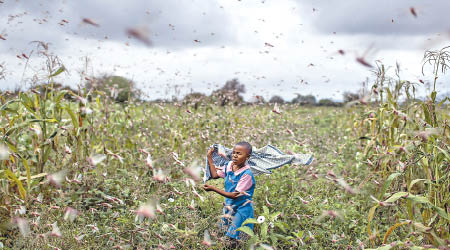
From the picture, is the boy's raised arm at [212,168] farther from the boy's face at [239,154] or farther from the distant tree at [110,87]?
the distant tree at [110,87]

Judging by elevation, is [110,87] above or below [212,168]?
above

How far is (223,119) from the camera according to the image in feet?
21.3

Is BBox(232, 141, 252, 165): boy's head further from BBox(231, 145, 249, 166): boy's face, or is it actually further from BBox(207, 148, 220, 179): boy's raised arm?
BBox(207, 148, 220, 179): boy's raised arm

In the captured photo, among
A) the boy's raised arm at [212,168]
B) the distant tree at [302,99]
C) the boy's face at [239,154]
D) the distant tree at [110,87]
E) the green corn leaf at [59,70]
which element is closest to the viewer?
the boy's face at [239,154]

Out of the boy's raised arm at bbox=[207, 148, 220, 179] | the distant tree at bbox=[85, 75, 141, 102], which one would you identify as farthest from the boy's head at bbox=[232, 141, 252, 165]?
the distant tree at bbox=[85, 75, 141, 102]

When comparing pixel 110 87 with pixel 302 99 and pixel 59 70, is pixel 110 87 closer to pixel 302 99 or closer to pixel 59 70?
pixel 59 70

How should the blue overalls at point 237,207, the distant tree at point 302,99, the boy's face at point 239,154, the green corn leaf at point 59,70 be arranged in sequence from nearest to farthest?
the blue overalls at point 237,207 → the boy's face at point 239,154 → the green corn leaf at point 59,70 → the distant tree at point 302,99

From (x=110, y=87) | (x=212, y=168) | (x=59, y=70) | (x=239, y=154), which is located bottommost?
(x=212, y=168)

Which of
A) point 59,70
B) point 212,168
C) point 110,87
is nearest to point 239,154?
A: point 212,168

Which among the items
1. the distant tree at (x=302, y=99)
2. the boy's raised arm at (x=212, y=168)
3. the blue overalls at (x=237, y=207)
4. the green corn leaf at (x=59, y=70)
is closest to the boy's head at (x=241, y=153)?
the blue overalls at (x=237, y=207)

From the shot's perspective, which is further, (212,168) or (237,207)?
(212,168)

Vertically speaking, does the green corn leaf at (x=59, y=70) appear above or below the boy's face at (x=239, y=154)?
above

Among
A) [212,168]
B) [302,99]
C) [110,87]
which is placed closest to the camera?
[212,168]

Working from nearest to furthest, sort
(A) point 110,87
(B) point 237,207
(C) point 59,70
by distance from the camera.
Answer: (B) point 237,207
(C) point 59,70
(A) point 110,87
